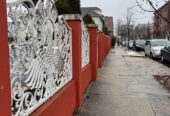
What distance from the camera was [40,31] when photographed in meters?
2.20

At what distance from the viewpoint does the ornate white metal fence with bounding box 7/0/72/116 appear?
1671mm

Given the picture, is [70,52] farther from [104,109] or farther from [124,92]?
[124,92]

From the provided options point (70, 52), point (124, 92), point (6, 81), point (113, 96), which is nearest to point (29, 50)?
point (6, 81)

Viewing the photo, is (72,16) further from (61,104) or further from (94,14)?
(94,14)

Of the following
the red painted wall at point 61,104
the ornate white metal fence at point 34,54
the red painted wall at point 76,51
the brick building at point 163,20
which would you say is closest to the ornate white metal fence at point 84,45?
the red painted wall at point 76,51

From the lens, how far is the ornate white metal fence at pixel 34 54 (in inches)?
65.8

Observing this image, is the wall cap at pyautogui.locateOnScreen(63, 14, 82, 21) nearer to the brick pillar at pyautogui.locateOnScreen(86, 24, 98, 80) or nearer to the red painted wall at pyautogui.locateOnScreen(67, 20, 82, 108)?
the red painted wall at pyautogui.locateOnScreen(67, 20, 82, 108)

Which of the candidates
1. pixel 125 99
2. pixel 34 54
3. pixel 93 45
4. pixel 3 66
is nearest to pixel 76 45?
pixel 34 54

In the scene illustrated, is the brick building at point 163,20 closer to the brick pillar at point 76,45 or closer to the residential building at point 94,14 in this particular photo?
the brick pillar at point 76,45

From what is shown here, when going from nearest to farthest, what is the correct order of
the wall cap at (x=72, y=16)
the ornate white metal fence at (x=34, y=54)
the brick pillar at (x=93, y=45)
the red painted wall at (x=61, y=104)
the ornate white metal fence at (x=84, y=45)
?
the ornate white metal fence at (x=34, y=54)
the red painted wall at (x=61, y=104)
the wall cap at (x=72, y=16)
the ornate white metal fence at (x=84, y=45)
the brick pillar at (x=93, y=45)

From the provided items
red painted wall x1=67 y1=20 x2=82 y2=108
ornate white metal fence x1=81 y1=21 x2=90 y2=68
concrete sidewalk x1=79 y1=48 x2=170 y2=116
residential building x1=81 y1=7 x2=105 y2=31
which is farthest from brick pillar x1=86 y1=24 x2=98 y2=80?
residential building x1=81 y1=7 x2=105 y2=31

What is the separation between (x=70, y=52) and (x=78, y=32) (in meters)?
0.46

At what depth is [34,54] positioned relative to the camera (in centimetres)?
208

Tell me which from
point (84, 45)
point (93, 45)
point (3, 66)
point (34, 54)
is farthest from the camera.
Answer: point (93, 45)
